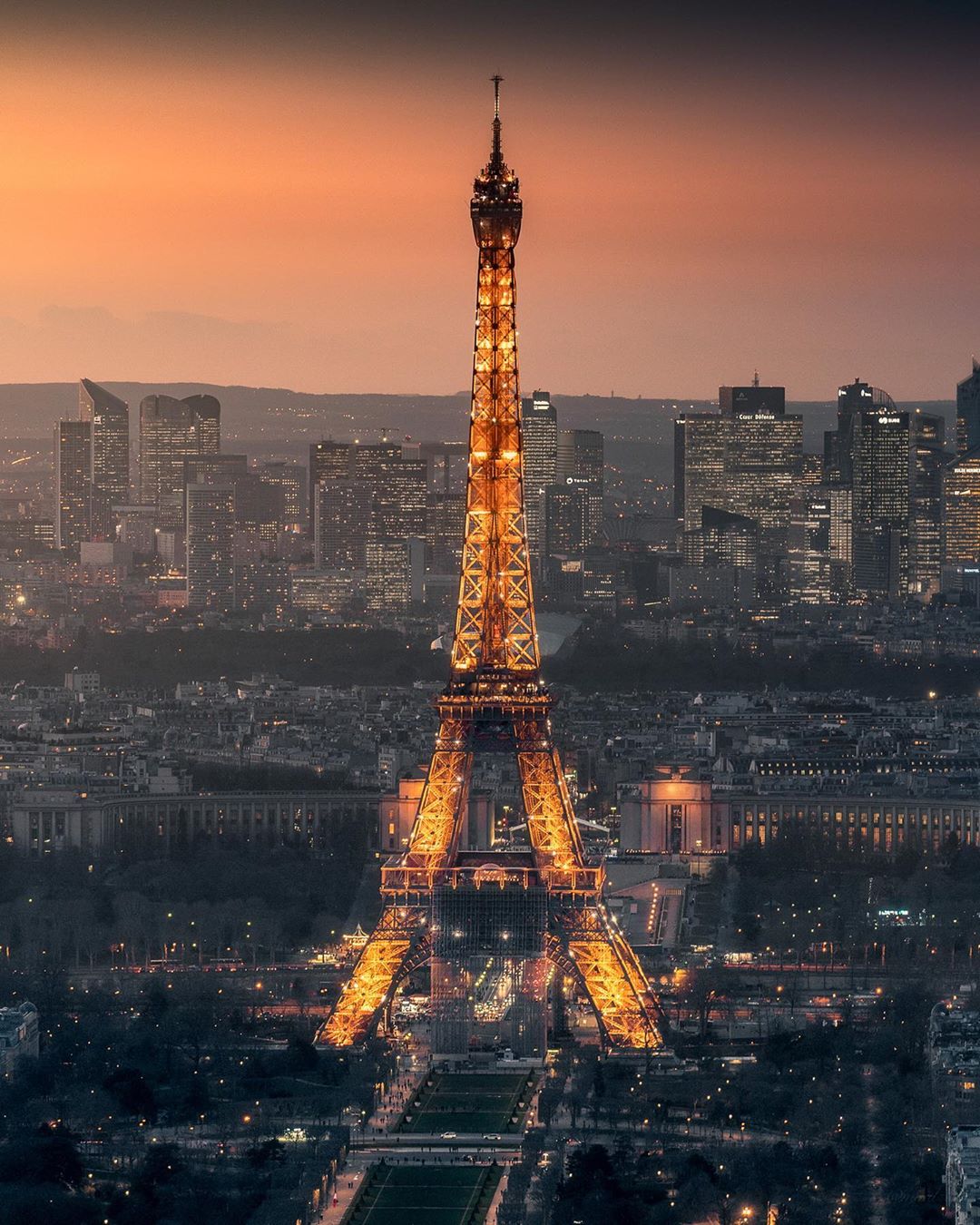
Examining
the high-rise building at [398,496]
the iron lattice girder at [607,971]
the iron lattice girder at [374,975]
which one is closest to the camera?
the iron lattice girder at [607,971]

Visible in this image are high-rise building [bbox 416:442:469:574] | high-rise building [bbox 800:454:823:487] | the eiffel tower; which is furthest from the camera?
high-rise building [bbox 800:454:823:487]

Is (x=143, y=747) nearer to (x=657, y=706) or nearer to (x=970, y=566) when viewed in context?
(x=657, y=706)

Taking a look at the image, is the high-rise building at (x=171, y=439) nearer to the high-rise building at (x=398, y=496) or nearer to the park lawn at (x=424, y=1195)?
the high-rise building at (x=398, y=496)

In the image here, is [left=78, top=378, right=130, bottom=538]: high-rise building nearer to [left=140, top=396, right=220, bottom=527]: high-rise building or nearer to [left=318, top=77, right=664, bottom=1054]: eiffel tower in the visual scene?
[left=140, top=396, right=220, bottom=527]: high-rise building

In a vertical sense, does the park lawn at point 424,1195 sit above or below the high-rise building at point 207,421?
below

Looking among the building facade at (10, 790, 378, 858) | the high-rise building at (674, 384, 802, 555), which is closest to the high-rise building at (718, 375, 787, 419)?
the high-rise building at (674, 384, 802, 555)

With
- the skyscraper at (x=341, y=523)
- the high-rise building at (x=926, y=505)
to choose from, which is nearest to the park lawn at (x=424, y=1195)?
the high-rise building at (x=926, y=505)
